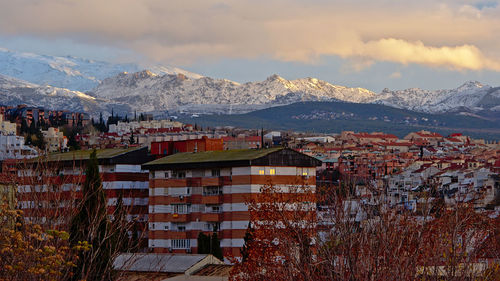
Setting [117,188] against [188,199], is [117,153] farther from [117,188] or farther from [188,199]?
[188,199]

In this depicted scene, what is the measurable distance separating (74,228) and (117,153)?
4631 centimetres

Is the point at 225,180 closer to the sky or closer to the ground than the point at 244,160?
closer to the ground

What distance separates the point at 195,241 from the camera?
70.5m

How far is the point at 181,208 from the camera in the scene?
235 ft

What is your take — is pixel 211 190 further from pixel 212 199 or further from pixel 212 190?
pixel 212 199

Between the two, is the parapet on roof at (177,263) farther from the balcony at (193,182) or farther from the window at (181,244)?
the balcony at (193,182)

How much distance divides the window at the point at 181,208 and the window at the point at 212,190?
168 cm

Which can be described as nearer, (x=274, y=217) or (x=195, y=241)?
(x=274, y=217)

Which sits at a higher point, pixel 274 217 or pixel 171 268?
pixel 274 217

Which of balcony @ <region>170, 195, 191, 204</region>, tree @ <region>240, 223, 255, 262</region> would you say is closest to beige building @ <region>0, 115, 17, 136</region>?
balcony @ <region>170, 195, 191, 204</region>

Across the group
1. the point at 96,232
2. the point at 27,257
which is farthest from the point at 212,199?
the point at 27,257

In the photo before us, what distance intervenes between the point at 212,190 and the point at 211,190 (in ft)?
0.32

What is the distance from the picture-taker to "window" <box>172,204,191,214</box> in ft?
234

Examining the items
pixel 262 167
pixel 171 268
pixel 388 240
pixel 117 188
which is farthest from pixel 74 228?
pixel 117 188
